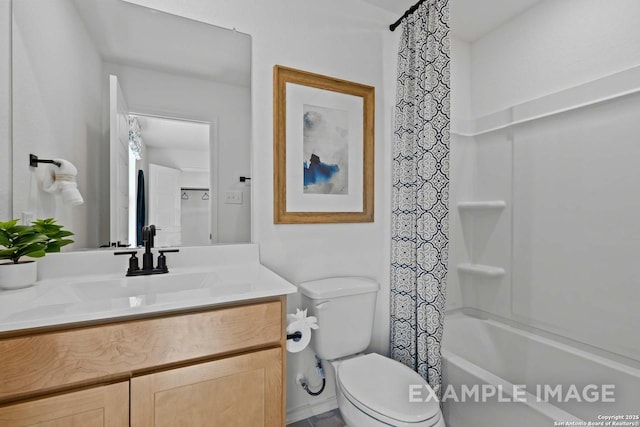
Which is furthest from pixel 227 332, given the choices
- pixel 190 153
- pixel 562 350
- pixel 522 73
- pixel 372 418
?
pixel 522 73

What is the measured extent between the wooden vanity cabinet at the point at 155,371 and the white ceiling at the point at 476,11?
74.4 inches

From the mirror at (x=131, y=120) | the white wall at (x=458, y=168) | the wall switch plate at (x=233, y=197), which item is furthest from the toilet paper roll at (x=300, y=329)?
the white wall at (x=458, y=168)

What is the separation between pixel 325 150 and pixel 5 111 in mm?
1294

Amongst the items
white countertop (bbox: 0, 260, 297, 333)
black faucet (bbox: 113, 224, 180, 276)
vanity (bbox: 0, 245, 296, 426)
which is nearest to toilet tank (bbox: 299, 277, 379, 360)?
white countertop (bbox: 0, 260, 297, 333)

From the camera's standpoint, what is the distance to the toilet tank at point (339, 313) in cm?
143

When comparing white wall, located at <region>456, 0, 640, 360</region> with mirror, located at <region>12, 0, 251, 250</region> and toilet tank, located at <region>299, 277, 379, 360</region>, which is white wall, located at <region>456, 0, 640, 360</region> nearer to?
toilet tank, located at <region>299, 277, 379, 360</region>

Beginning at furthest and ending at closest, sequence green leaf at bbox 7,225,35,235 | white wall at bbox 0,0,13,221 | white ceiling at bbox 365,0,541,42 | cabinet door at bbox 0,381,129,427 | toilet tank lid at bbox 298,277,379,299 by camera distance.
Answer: white ceiling at bbox 365,0,541,42, toilet tank lid at bbox 298,277,379,299, white wall at bbox 0,0,13,221, green leaf at bbox 7,225,35,235, cabinet door at bbox 0,381,129,427

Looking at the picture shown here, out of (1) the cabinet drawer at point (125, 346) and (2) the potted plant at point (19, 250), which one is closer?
(1) the cabinet drawer at point (125, 346)

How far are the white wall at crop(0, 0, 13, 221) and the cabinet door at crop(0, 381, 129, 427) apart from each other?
26.3 inches

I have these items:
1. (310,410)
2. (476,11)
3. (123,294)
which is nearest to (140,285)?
(123,294)

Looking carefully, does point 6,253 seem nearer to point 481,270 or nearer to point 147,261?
point 147,261

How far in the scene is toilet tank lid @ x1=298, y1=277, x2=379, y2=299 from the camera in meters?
1.43

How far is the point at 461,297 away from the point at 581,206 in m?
0.99

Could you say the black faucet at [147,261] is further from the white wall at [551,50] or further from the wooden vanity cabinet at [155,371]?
the white wall at [551,50]
